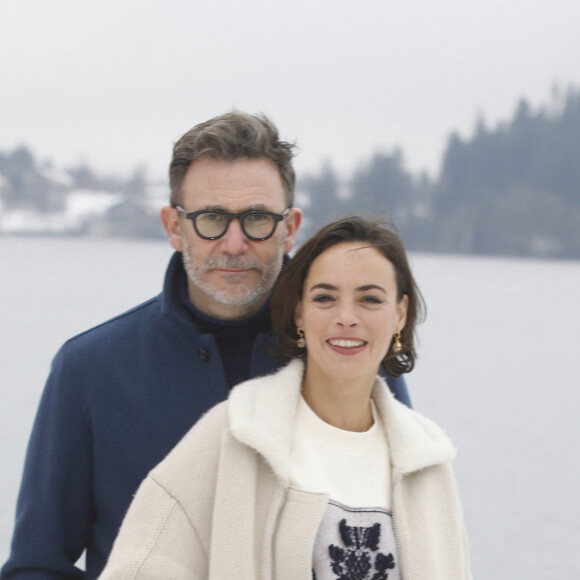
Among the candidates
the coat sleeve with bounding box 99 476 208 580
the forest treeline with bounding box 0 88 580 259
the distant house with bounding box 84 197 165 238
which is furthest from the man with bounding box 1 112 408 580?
the forest treeline with bounding box 0 88 580 259

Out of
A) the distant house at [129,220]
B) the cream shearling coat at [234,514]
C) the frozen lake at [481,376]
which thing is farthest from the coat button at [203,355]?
the distant house at [129,220]

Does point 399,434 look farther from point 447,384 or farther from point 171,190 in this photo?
point 447,384

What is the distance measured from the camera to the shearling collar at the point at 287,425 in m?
1.69

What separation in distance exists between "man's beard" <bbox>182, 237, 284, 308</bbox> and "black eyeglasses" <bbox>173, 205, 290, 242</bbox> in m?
0.06

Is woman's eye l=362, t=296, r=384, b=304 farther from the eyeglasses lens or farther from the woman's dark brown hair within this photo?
the eyeglasses lens

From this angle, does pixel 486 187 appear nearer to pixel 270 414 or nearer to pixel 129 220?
→ pixel 129 220

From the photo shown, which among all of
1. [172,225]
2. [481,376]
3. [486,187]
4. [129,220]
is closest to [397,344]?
[172,225]

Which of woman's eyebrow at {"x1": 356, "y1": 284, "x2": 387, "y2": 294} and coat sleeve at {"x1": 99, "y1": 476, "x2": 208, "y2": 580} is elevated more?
woman's eyebrow at {"x1": 356, "y1": 284, "x2": 387, "y2": 294}

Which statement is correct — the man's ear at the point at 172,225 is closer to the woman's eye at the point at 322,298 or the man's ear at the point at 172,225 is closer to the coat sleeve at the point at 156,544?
the woman's eye at the point at 322,298

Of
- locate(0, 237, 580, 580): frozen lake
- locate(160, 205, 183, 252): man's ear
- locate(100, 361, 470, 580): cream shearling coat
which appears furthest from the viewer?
locate(0, 237, 580, 580): frozen lake

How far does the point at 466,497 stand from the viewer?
28.3 feet

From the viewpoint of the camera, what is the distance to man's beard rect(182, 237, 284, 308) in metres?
2.05

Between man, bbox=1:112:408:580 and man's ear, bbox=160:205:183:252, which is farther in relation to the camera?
man's ear, bbox=160:205:183:252

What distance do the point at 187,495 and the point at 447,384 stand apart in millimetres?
12595
